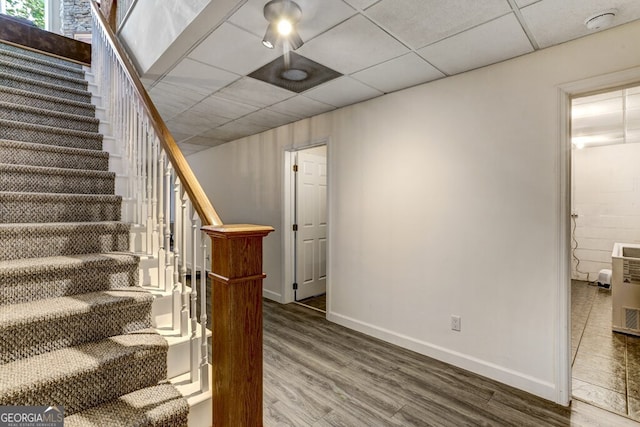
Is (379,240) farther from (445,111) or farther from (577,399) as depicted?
(577,399)

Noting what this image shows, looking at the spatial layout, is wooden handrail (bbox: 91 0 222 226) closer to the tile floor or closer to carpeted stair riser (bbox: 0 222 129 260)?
carpeted stair riser (bbox: 0 222 129 260)

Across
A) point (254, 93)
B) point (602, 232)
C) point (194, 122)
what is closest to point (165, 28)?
point (254, 93)

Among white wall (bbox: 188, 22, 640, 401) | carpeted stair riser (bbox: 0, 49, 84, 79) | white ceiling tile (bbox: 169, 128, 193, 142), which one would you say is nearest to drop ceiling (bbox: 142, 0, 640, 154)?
white wall (bbox: 188, 22, 640, 401)

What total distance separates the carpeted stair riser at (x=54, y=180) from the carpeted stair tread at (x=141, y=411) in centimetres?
156

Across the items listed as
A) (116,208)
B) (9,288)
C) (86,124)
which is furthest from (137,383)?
(86,124)

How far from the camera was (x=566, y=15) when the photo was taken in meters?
1.67

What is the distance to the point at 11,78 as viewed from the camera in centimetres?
261

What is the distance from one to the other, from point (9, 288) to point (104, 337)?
488 mm

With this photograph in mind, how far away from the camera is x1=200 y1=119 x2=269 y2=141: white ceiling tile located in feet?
13.0

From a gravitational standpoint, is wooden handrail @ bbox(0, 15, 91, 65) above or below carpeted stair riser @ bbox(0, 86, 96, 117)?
above

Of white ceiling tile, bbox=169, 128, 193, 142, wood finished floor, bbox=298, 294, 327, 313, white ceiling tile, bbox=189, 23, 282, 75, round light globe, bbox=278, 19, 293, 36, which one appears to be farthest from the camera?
white ceiling tile, bbox=169, 128, 193, 142

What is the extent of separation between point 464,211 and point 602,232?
466cm

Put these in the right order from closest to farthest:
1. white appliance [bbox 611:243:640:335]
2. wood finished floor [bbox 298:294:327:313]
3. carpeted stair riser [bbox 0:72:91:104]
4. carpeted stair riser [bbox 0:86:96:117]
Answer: carpeted stair riser [bbox 0:86:96:117], carpeted stair riser [bbox 0:72:91:104], white appliance [bbox 611:243:640:335], wood finished floor [bbox 298:294:327:313]

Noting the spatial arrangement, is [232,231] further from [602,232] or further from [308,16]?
[602,232]
